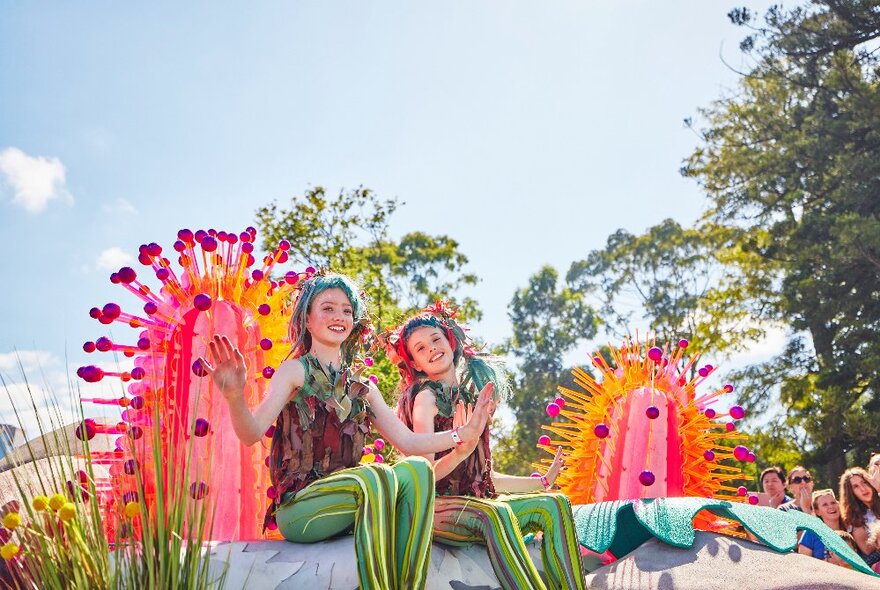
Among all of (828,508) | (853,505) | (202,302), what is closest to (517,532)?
(202,302)

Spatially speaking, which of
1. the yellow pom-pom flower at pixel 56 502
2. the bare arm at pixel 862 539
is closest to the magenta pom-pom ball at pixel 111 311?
the yellow pom-pom flower at pixel 56 502

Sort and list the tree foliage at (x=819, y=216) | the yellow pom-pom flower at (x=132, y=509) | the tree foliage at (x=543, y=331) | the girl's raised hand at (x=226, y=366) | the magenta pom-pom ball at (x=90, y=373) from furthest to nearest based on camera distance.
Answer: the tree foliage at (x=543, y=331) < the tree foliage at (x=819, y=216) < the magenta pom-pom ball at (x=90, y=373) < the girl's raised hand at (x=226, y=366) < the yellow pom-pom flower at (x=132, y=509)

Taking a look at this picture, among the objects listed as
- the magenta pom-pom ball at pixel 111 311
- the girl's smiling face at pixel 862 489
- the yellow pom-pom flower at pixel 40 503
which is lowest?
the girl's smiling face at pixel 862 489

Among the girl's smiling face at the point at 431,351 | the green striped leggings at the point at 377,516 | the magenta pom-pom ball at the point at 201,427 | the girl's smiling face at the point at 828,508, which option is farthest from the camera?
the girl's smiling face at the point at 828,508

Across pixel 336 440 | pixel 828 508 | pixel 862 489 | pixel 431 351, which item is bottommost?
pixel 828 508

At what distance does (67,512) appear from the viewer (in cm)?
202

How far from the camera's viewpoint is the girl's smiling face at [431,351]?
3512 millimetres

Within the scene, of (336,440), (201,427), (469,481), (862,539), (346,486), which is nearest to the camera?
(346,486)

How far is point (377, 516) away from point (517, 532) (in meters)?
0.53

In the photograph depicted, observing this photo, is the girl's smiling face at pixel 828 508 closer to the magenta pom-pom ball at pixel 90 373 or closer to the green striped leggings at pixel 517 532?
the green striped leggings at pixel 517 532

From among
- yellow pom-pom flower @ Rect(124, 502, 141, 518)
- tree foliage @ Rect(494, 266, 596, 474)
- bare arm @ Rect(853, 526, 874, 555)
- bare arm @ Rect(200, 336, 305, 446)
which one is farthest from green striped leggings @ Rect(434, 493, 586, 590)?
tree foliage @ Rect(494, 266, 596, 474)

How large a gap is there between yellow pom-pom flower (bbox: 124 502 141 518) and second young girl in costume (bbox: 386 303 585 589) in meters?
0.97

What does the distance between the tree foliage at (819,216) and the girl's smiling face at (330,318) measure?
478 inches

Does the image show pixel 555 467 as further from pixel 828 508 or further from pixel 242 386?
pixel 828 508
